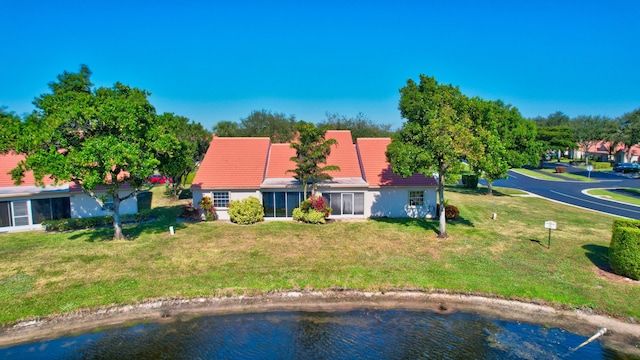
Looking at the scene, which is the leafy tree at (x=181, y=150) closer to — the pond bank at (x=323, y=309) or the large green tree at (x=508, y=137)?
the pond bank at (x=323, y=309)

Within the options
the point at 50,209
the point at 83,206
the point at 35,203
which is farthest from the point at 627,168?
the point at 35,203

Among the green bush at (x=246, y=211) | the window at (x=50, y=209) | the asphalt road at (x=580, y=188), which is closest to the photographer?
the window at (x=50, y=209)

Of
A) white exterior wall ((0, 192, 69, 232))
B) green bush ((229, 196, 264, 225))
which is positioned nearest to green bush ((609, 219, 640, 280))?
green bush ((229, 196, 264, 225))

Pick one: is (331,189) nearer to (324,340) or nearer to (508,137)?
(324,340)

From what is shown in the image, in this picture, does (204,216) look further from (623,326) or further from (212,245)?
(623,326)

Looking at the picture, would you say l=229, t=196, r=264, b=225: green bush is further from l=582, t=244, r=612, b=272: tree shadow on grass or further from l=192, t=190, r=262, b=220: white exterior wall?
l=582, t=244, r=612, b=272: tree shadow on grass

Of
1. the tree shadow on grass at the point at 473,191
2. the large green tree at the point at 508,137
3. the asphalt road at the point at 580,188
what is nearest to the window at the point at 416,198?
the large green tree at the point at 508,137
